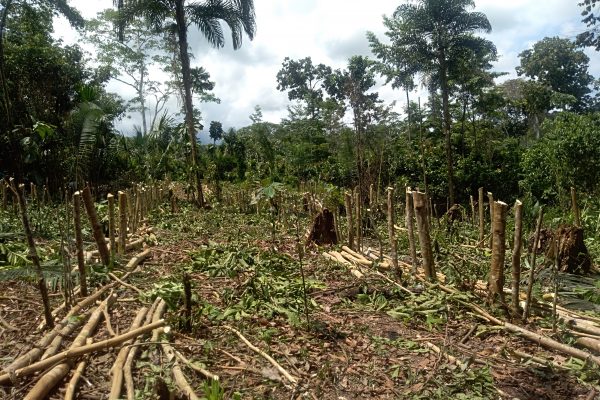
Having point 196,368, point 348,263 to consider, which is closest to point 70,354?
point 196,368

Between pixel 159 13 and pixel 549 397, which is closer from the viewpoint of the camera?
pixel 549 397

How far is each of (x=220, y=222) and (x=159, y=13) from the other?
272 inches

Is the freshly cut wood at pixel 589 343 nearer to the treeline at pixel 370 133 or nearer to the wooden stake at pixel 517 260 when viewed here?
the wooden stake at pixel 517 260

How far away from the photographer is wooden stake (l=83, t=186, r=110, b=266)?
3.90 m

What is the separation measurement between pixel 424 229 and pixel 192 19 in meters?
11.2

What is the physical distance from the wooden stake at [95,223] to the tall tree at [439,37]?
12.9 meters

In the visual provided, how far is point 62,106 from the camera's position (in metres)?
14.8

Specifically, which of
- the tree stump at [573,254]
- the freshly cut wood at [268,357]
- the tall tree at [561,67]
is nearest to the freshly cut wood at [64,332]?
the freshly cut wood at [268,357]

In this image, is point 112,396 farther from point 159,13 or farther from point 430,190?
point 430,190

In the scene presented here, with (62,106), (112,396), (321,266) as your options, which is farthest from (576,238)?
(62,106)

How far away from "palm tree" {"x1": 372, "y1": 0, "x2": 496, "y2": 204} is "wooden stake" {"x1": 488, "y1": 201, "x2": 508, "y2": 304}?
38.4 ft

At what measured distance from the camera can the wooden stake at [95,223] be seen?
3896 millimetres

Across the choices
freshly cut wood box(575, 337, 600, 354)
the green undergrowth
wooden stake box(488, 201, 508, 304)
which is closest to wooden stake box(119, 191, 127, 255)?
the green undergrowth

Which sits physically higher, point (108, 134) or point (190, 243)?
point (108, 134)
